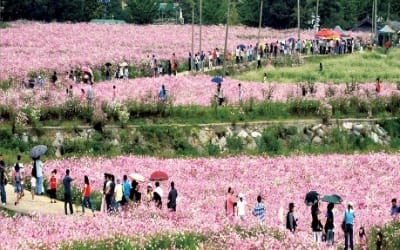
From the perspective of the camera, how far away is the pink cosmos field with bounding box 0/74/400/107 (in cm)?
4147

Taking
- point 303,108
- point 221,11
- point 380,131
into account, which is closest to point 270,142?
point 303,108

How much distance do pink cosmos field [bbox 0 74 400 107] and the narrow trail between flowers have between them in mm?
12093

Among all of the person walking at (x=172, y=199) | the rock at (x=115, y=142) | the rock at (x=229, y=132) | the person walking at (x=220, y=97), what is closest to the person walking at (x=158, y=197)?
the person walking at (x=172, y=199)

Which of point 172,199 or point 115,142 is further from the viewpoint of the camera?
point 115,142

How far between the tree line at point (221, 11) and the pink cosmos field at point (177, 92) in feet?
136

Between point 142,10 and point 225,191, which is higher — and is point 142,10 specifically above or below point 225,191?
above

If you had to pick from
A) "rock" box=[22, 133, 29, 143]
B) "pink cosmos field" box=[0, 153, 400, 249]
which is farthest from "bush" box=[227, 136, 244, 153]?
"rock" box=[22, 133, 29, 143]

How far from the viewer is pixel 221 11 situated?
11006 cm

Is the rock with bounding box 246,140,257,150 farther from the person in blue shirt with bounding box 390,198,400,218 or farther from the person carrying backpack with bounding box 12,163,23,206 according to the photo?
the person carrying backpack with bounding box 12,163,23,206

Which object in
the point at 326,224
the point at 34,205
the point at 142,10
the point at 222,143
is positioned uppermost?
the point at 142,10

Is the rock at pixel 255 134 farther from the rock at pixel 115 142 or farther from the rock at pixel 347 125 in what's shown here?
the rock at pixel 115 142

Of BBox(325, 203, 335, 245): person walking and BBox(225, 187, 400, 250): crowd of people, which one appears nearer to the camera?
BBox(225, 187, 400, 250): crowd of people

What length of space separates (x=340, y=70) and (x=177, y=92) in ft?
57.8

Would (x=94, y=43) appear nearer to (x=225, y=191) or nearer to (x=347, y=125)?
(x=347, y=125)
